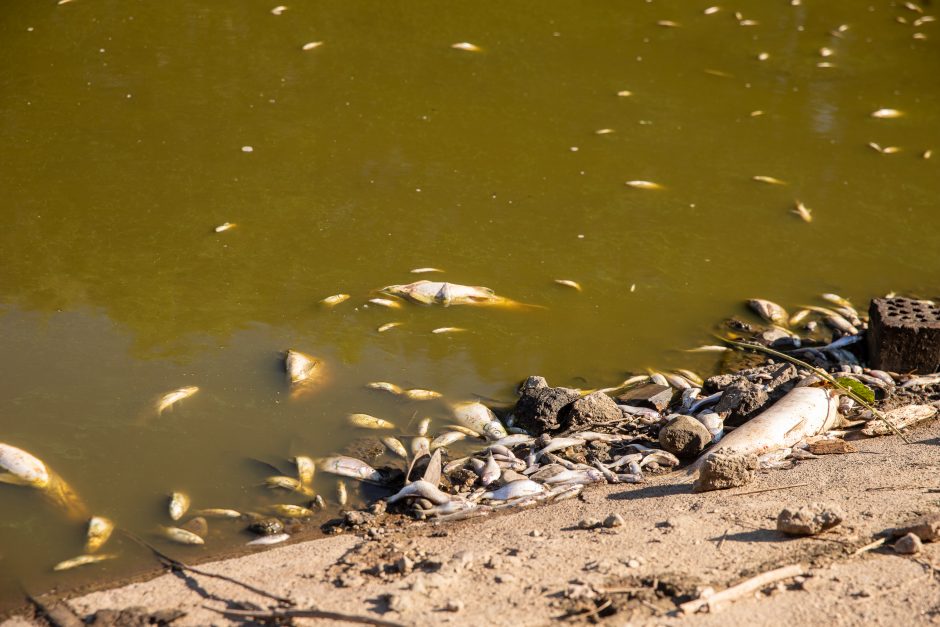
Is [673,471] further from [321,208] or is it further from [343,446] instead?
[321,208]

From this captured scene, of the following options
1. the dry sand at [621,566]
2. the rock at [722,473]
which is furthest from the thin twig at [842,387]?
the rock at [722,473]

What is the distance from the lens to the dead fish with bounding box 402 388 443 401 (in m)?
3.87

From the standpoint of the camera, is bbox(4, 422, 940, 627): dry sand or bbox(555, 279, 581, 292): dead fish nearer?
bbox(4, 422, 940, 627): dry sand

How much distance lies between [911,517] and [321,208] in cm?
346

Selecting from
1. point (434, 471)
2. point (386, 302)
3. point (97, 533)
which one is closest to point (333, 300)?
point (386, 302)

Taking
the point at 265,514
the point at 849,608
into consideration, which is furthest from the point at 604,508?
the point at 265,514

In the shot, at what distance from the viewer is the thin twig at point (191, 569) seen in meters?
2.56

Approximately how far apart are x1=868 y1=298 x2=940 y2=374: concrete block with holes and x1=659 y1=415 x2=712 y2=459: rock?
1047 millimetres

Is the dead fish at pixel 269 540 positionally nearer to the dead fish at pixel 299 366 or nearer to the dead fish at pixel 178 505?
the dead fish at pixel 178 505

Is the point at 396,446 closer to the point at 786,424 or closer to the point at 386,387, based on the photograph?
the point at 386,387

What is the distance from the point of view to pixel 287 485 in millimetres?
3320

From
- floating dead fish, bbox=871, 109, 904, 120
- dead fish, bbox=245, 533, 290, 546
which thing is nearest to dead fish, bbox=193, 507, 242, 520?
dead fish, bbox=245, 533, 290, 546

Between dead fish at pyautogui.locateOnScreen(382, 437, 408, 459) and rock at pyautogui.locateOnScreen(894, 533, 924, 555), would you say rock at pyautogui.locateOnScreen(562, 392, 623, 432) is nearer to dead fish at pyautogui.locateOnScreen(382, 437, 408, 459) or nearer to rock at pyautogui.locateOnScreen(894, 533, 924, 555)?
dead fish at pyautogui.locateOnScreen(382, 437, 408, 459)

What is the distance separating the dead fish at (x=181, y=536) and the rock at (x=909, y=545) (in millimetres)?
2110
